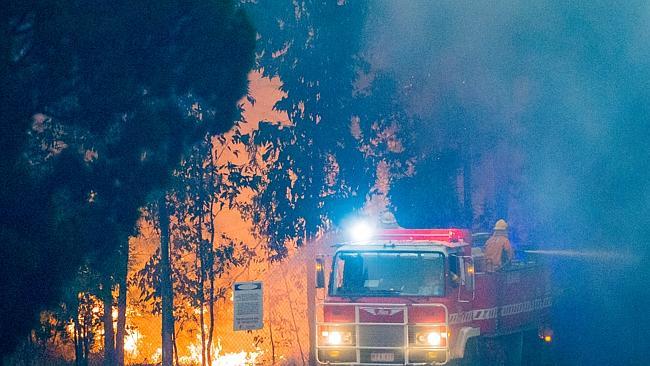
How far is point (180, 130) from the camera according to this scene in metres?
11.6

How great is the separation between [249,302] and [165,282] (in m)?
2.29

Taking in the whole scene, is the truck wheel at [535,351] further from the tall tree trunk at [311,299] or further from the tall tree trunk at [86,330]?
the tall tree trunk at [86,330]

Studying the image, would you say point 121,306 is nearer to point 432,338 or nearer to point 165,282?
point 165,282

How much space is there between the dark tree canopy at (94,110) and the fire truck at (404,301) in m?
3.26

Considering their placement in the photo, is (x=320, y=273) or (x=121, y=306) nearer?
(x=320, y=273)

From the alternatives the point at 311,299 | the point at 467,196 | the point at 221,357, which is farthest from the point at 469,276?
the point at 467,196

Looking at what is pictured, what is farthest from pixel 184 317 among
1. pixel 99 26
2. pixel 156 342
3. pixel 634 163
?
pixel 634 163

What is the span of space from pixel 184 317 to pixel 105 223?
761 cm

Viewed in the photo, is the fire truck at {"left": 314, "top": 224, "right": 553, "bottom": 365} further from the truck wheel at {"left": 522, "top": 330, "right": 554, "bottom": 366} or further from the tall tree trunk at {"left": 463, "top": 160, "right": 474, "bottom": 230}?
the tall tree trunk at {"left": 463, "top": 160, "right": 474, "bottom": 230}

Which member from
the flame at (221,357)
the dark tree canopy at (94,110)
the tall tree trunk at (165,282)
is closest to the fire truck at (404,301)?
the tall tree trunk at (165,282)

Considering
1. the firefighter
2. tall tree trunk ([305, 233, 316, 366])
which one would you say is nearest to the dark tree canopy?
the firefighter

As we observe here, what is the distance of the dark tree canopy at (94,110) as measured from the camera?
9398 mm

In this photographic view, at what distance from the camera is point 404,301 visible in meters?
Result: 13.8

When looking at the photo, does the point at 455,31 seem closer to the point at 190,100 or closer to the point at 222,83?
the point at 190,100
